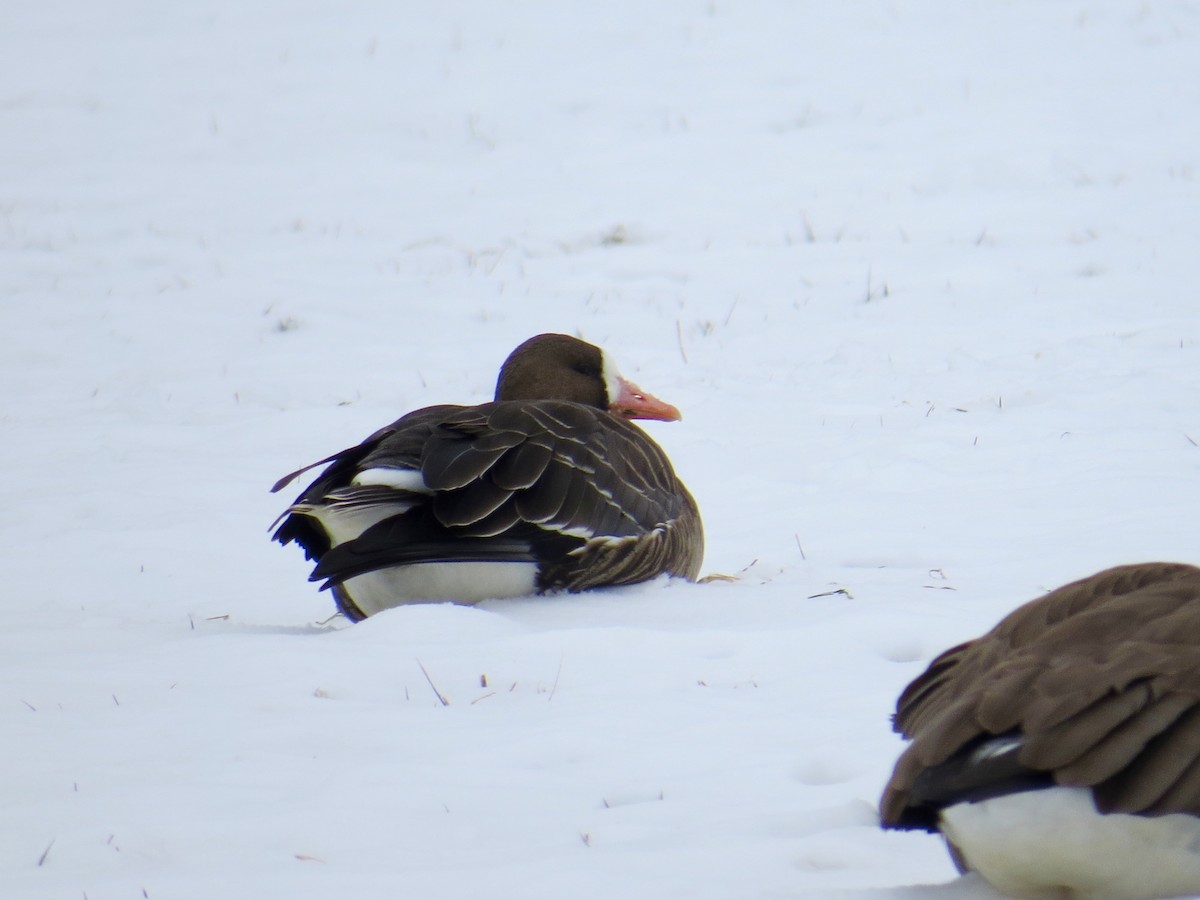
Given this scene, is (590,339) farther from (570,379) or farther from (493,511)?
(493,511)

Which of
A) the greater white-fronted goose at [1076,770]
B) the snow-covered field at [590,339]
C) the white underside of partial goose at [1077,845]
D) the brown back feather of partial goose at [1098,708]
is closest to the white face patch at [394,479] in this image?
the snow-covered field at [590,339]

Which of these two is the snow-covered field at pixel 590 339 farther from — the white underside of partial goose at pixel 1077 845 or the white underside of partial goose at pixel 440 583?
the white underside of partial goose at pixel 1077 845

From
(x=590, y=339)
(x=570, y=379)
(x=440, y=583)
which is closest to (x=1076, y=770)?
(x=440, y=583)

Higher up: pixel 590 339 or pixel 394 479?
pixel 394 479

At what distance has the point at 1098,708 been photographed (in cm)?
224

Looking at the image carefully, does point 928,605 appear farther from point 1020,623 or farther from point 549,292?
point 549,292

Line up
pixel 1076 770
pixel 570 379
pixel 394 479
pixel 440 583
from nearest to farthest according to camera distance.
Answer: pixel 1076 770
pixel 394 479
pixel 440 583
pixel 570 379

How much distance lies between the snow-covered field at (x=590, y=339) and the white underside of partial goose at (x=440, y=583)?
115mm

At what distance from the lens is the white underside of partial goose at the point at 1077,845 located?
7.30ft

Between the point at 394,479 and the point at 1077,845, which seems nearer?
the point at 1077,845

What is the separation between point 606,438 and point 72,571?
2.21 m

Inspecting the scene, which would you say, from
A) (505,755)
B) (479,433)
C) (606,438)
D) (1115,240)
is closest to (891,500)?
(606,438)

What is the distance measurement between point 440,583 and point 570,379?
5.13 feet

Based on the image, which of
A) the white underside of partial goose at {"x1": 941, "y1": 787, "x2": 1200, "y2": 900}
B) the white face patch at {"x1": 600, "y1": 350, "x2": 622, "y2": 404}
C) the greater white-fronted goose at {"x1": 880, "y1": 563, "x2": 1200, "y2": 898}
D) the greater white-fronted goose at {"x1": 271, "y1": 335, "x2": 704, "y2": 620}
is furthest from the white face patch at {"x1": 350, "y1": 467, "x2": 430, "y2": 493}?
the white underside of partial goose at {"x1": 941, "y1": 787, "x2": 1200, "y2": 900}
